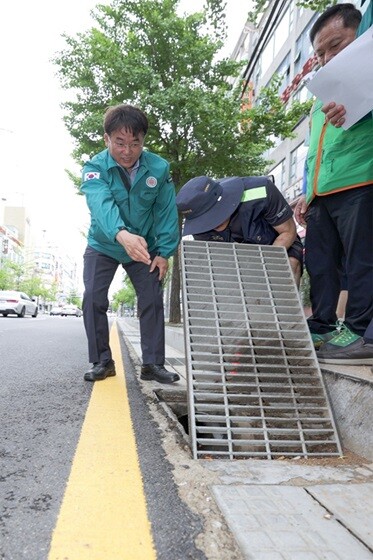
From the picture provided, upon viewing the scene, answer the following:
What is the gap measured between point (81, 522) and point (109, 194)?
1992 millimetres

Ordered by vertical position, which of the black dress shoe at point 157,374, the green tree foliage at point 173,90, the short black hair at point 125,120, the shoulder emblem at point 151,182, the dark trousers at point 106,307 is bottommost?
the black dress shoe at point 157,374

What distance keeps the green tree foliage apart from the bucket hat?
27.6 ft

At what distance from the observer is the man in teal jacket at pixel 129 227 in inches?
108

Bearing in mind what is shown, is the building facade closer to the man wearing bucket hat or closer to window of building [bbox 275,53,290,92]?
window of building [bbox 275,53,290,92]

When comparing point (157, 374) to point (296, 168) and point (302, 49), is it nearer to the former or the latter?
point (296, 168)

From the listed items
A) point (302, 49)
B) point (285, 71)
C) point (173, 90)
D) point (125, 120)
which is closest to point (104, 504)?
point (125, 120)

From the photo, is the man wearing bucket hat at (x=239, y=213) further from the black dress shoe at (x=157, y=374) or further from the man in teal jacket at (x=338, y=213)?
the black dress shoe at (x=157, y=374)

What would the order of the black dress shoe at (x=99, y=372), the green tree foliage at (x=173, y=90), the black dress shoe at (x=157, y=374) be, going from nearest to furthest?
the black dress shoe at (x=157, y=374) → the black dress shoe at (x=99, y=372) → the green tree foliage at (x=173, y=90)

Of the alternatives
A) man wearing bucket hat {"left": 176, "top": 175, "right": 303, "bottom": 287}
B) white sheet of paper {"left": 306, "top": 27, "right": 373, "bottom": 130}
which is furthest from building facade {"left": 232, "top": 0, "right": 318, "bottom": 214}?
white sheet of paper {"left": 306, "top": 27, "right": 373, "bottom": 130}

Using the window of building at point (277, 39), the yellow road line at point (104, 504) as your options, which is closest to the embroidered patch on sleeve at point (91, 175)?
the yellow road line at point (104, 504)

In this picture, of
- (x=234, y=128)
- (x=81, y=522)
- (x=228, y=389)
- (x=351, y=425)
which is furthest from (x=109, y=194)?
(x=234, y=128)

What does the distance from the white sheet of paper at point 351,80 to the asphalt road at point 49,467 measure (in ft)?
5.80

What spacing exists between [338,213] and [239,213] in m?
0.66

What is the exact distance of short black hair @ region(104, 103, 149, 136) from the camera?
2682 mm
